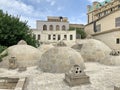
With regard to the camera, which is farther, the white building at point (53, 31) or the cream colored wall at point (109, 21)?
the white building at point (53, 31)

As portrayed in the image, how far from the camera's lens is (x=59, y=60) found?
562 inches

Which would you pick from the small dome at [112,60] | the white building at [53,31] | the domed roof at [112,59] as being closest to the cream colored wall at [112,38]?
the domed roof at [112,59]

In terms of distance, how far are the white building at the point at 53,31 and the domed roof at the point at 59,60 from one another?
2334 centimetres

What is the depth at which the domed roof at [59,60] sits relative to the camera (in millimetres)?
14085

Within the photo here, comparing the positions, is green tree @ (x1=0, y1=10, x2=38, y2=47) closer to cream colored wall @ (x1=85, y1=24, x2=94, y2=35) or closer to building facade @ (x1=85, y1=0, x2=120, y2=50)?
building facade @ (x1=85, y1=0, x2=120, y2=50)

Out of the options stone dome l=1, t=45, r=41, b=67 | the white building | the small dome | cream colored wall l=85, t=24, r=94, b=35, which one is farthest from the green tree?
cream colored wall l=85, t=24, r=94, b=35

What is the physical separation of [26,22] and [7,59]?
39.2 feet

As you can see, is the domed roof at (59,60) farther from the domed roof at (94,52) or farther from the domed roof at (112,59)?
the domed roof at (94,52)

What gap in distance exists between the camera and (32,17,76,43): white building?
129ft

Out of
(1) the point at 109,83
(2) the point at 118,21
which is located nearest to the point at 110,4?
(2) the point at 118,21

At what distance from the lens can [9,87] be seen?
12.2 metres

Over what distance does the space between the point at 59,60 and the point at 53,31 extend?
84.4ft

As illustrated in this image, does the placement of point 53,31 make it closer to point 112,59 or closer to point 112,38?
point 112,38

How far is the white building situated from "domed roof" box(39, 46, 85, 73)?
23343 millimetres
